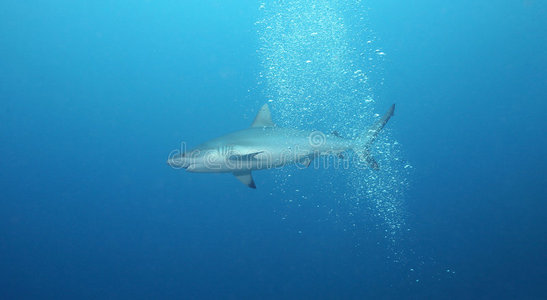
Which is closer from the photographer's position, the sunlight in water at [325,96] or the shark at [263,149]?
the shark at [263,149]

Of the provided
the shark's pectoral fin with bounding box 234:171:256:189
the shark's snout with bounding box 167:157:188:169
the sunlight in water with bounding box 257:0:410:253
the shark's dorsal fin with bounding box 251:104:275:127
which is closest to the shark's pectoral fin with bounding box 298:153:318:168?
the shark's dorsal fin with bounding box 251:104:275:127

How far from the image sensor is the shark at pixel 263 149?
5309 mm

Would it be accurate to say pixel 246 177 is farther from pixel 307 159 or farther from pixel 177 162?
pixel 177 162

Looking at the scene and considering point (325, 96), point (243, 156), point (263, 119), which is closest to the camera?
point (243, 156)

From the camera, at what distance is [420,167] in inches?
974

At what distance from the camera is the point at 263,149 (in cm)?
571

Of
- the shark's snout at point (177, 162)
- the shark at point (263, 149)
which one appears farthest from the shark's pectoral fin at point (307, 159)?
the shark's snout at point (177, 162)

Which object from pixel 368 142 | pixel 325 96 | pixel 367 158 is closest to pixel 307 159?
pixel 367 158

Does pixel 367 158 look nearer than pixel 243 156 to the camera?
No

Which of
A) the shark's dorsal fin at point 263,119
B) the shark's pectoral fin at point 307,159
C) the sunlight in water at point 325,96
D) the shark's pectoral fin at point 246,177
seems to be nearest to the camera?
the shark's pectoral fin at point 307,159

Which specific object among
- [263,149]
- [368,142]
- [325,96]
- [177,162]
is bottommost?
[177,162]

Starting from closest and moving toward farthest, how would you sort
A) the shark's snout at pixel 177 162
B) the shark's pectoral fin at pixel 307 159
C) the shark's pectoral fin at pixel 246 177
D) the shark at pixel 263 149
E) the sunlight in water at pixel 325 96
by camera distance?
1. the shark's snout at pixel 177 162
2. the shark at pixel 263 149
3. the shark's pectoral fin at pixel 307 159
4. the shark's pectoral fin at pixel 246 177
5. the sunlight in water at pixel 325 96

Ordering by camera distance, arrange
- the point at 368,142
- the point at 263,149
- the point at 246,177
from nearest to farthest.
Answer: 1. the point at 263,149
2. the point at 246,177
3. the point at 368,142

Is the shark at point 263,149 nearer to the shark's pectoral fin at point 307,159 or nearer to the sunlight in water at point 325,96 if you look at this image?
the shark's pectoral fin at point 307,159
